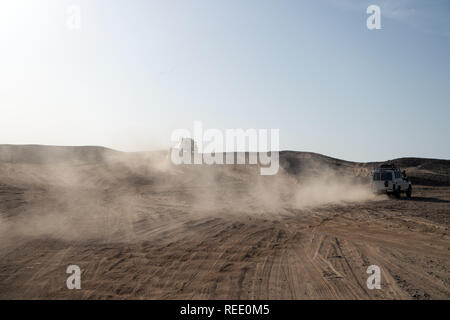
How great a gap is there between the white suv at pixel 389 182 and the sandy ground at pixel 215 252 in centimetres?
799

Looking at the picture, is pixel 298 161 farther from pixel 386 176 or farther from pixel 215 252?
pixel 215 252

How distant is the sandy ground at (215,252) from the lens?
21.3ft

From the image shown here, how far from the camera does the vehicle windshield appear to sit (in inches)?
1035

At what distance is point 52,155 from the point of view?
61.0 metres

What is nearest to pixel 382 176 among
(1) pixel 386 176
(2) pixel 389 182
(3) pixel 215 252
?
(1) pixel 386 176

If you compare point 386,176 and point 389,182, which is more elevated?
point 386,176

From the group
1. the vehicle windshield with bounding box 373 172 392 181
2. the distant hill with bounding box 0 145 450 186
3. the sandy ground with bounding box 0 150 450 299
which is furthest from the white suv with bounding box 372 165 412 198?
the distant hill with bounding box 0 145 450 186

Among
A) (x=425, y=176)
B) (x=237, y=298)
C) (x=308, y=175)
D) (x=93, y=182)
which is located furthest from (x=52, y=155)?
(x=237, y=298)

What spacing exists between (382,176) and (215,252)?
68.6ft

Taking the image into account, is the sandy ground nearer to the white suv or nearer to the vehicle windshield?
the white suv

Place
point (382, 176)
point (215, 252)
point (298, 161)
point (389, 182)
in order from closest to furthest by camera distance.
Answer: point (215, 252)
point (389, 182)
point (382, 176)
point (298, 161)

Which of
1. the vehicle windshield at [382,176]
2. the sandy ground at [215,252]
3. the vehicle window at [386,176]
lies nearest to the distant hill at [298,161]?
the vehicle windshield at [382,176]

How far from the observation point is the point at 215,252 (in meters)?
9.30
